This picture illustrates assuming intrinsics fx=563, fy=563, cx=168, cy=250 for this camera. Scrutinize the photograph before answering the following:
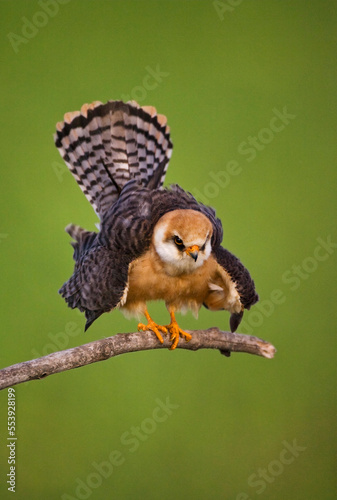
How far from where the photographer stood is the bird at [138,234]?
106 inches

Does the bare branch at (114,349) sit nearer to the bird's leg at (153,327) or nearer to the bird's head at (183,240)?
the bird's leg at (153,327)

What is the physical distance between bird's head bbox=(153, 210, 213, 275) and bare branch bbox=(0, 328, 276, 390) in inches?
13.7

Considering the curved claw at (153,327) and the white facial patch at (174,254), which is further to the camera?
the curved claw at (153,327)

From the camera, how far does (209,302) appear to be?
3.07 meters

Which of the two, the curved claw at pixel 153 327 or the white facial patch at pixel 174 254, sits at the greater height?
the white facial patch at pixel 174 254

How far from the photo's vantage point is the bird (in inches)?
106

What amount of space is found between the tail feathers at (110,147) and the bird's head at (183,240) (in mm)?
623

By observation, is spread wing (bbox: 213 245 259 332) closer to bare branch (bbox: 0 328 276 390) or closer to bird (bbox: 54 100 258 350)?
bird (bbox: 54 100 258 350)

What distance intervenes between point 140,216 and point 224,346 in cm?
76

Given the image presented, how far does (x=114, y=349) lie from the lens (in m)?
2.37

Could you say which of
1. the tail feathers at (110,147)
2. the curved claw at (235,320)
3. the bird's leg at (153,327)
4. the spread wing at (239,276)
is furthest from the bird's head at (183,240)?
the tail feathers at (110,147)

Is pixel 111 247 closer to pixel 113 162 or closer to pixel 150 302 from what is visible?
pixel 150 302

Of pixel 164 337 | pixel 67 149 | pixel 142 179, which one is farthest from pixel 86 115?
pixel 164 337

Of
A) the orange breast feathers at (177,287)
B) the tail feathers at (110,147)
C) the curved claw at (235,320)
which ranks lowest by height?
the curved claw at (235,320)
